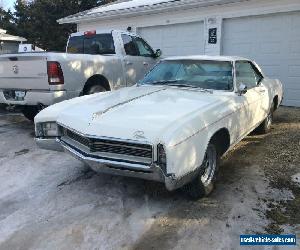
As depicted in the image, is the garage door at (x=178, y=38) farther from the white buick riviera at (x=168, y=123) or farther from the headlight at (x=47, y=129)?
the headlight at (x=47, y=129)

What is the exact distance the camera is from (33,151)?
666 cm

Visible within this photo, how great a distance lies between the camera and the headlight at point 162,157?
3.78 metres

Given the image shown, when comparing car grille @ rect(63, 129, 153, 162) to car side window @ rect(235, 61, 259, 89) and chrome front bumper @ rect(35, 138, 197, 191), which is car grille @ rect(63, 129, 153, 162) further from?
car side window @ rect(235, 61, 259, 89)

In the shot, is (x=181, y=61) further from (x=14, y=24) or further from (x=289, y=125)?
(x=14, y=24)

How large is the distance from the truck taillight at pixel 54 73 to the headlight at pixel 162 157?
3.76 meters

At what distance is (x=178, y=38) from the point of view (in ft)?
44.2

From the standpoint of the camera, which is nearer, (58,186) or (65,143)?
(65,143)

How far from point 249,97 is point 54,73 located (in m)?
3.30

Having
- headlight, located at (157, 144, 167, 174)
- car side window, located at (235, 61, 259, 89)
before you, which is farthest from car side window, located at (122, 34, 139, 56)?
headlight, located at (157, 144, 167, 174)

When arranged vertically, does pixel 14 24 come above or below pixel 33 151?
above

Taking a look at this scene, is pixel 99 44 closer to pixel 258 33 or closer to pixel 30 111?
pixel 30 111

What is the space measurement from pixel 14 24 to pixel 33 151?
26.2m

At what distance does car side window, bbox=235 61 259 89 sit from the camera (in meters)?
5.94

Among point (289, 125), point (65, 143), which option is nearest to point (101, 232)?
point (65, 143)
